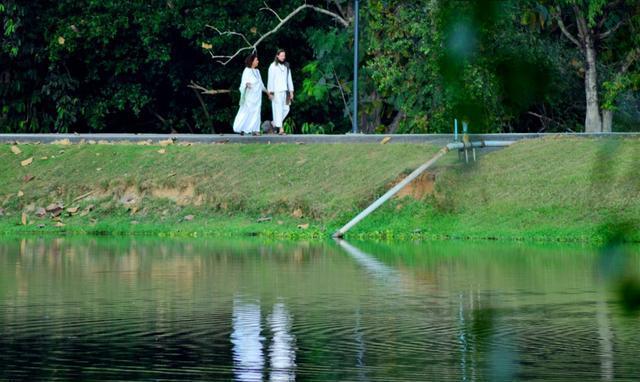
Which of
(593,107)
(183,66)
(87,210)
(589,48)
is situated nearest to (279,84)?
(87,210)

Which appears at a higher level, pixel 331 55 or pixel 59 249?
pixel 331 55

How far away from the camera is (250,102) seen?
29.9 meters

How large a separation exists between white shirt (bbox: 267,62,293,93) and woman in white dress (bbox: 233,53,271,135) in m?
0.19

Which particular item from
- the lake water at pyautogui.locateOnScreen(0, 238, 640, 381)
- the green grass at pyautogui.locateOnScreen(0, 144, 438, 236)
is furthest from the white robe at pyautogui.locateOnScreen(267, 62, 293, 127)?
the lake water at pyautogui.locateOnScreen(0, 238, 640, 381)

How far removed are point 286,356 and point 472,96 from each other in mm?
7847

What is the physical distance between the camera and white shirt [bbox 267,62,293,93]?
29.7 meters

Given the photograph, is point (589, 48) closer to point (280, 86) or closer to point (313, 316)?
point (280, 86)

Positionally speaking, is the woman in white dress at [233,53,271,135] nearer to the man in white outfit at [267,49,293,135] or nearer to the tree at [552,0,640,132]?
the man in white outfit at [267,49,293,135]

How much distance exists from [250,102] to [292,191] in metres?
3.33

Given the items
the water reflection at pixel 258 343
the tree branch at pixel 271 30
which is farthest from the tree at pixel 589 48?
the tree branch at pixel 271 30

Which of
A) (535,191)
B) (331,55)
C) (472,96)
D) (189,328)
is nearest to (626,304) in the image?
(472,96)

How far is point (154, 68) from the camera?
36.8 meters

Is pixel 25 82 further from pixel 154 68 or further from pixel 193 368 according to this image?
pixel 193 368

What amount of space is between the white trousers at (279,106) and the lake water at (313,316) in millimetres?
8163
